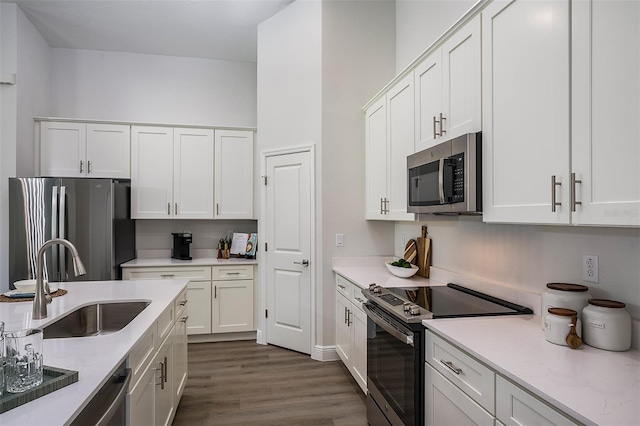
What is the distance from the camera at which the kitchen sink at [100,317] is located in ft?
7.14

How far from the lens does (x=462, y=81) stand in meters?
2.02

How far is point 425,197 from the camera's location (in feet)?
7.76

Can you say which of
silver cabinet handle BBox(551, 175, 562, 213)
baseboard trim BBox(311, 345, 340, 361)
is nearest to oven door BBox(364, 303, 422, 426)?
silver cabinet handle BBox(551, 175, 562, 213)

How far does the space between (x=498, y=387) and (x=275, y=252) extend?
3017 millimetres

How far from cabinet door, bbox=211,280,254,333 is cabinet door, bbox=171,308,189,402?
1431mm

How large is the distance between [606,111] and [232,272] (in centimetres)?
386

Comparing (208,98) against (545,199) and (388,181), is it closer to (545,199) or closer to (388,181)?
(388,181)

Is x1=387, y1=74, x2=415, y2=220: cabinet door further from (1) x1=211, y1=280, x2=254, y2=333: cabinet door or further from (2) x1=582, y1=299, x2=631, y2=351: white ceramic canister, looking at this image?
(1) x1=211, y1=280, x2=254, y2=333: cabinet door

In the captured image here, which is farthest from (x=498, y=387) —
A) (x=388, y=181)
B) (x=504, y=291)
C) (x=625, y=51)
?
(x=388, y=181)

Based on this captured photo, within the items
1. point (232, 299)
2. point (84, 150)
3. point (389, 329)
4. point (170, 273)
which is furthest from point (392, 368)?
point (84, 150)

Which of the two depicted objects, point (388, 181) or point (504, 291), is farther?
point (388, 181)

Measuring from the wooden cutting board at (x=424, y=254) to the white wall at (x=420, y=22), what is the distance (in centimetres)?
158

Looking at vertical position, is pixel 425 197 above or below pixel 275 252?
above

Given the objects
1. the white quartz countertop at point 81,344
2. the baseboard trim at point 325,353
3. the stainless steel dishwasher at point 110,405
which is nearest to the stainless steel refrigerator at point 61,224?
the white quartz countertop at point 81,344
